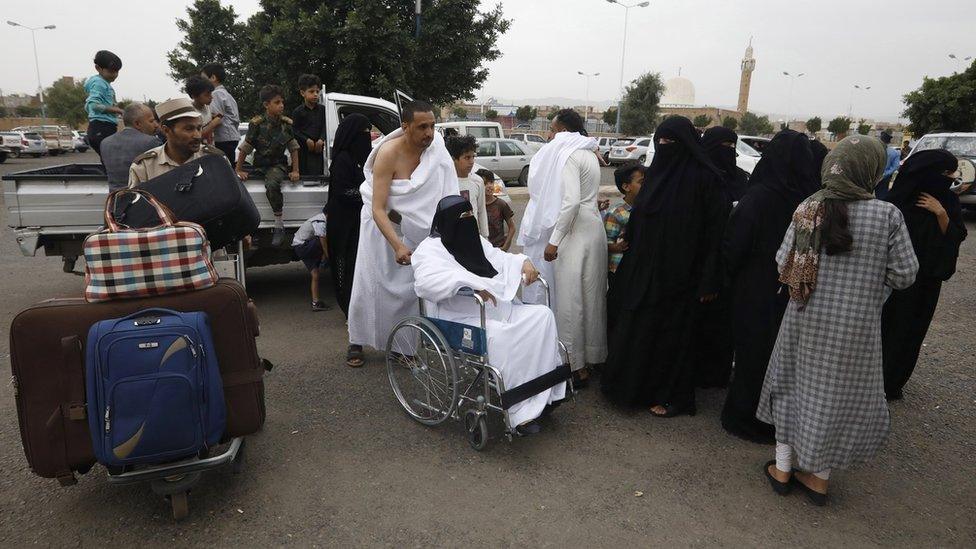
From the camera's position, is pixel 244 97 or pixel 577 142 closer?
pixel 577 142

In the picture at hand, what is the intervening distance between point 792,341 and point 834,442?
0.50 m

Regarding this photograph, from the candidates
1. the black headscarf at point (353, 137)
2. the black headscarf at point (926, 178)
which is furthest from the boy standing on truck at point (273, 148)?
the black headscarf at point (926, 178)

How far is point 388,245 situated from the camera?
159 inches

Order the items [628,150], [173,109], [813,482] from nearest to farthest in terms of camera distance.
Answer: [813,482] < [173,109] < [628,150]

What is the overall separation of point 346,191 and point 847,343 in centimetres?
368

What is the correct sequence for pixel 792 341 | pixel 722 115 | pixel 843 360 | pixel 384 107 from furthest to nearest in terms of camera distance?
pixel 722 115
pixel 384 107
pixel 792 341
pixel 843 360

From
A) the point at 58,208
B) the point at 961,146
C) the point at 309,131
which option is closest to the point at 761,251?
the point at 309,131

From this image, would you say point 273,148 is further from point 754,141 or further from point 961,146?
point 754,141

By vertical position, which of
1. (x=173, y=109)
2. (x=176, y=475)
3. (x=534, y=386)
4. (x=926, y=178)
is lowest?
(x=176, y=475)

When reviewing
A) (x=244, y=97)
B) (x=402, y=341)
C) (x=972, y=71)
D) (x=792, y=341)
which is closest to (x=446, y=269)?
(x=402, y=341)

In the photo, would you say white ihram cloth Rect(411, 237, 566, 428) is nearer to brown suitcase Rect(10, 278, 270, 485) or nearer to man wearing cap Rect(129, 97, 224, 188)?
brown suitcase Rect(10, 278, 270, 485)

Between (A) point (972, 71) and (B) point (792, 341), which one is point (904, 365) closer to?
(B) point (792, 341)

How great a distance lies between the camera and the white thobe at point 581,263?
12.8 feet

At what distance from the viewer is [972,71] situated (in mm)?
21766
